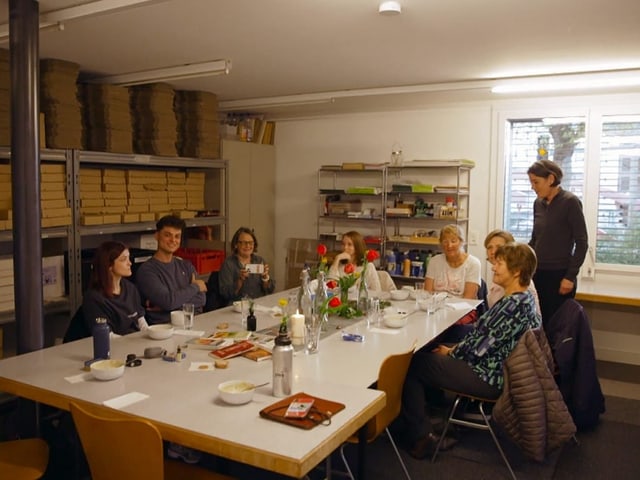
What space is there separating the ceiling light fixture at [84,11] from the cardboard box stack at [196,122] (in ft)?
6.98

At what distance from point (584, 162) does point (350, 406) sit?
420 cm

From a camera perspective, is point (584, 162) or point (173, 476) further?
point (584, 162)

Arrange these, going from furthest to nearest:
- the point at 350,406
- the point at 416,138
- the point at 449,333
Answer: the point at 416,138 → the point at 449,333 → the point at 350,406

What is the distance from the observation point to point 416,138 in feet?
19.5

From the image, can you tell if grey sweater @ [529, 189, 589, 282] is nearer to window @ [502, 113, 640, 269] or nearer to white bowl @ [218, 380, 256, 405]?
window @ [502, 113, 640, 269]

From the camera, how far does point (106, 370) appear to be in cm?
223

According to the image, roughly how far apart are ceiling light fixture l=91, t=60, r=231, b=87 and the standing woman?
2413 mm

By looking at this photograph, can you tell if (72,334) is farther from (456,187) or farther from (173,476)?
(456,187)

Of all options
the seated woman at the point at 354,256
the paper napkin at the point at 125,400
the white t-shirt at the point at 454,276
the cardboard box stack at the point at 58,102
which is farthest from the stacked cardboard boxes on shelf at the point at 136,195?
the paper napkin at the point at 125,400

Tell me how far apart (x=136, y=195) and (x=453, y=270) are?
2649mm

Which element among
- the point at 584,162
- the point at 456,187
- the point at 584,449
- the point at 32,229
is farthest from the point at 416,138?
the point at 32,229

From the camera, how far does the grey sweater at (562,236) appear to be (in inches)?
169

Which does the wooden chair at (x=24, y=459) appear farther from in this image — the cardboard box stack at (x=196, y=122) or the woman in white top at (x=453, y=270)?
the cardboard box stack at (x=196, y=122)

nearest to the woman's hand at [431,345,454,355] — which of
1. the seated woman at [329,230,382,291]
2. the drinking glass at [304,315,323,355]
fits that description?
the drinking glass at [304,315,323,355]
